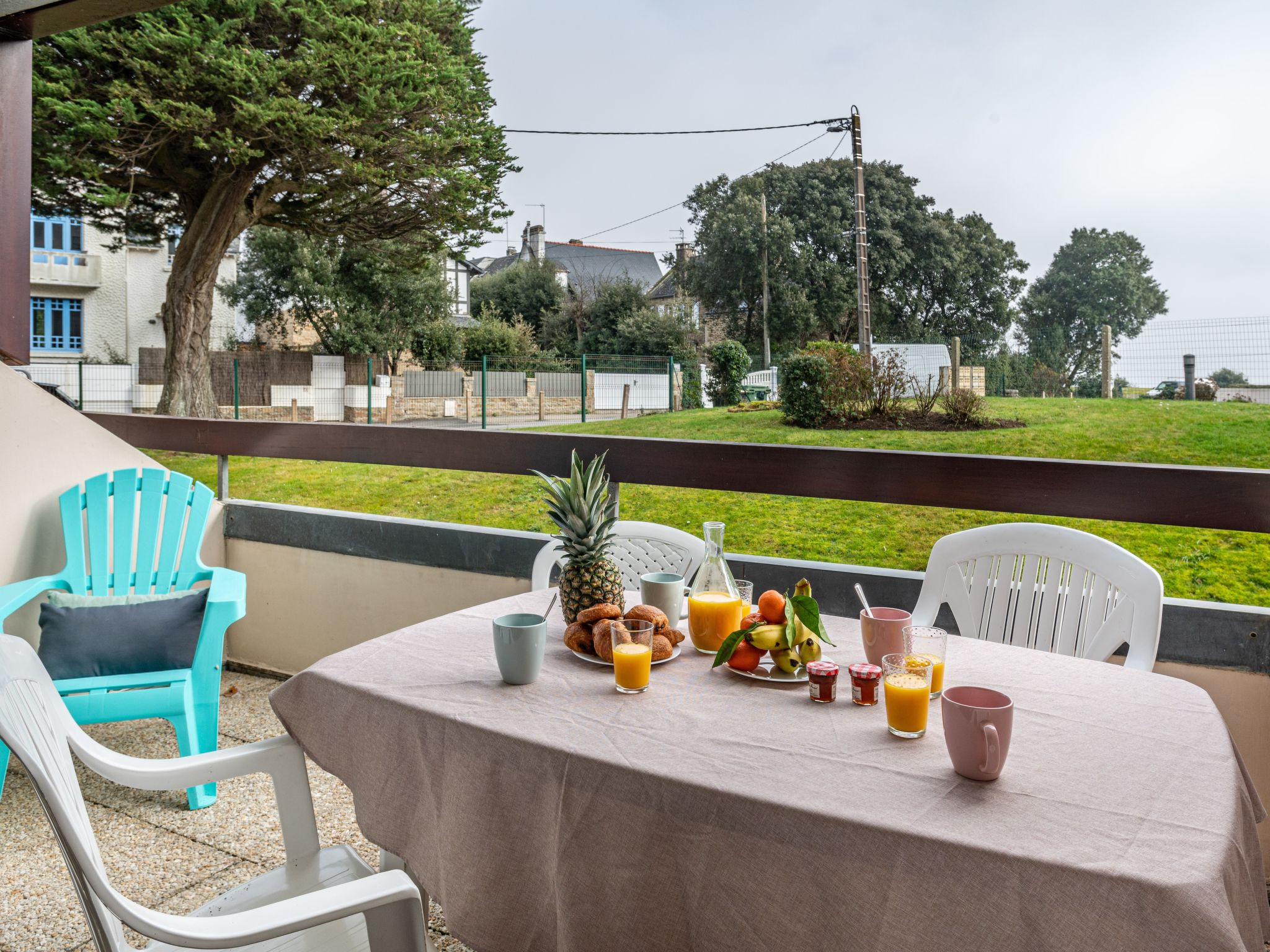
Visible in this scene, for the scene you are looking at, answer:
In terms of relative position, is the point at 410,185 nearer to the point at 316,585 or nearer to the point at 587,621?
the point at 316,585

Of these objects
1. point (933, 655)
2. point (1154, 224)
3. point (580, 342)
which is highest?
Answer: point (1154, 224)

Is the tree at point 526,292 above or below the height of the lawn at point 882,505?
above

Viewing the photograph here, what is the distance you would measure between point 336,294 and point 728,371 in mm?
8328

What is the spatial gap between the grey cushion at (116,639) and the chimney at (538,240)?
1087 inches

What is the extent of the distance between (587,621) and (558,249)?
100 ft

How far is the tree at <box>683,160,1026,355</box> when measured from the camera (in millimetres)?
23188

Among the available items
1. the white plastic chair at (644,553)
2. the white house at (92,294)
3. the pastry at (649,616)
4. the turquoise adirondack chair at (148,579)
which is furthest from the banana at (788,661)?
the white house at (92,294)

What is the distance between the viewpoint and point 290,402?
17.2 meters

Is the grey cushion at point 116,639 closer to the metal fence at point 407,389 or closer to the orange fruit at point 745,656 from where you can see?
the orange fruit at point 745,656

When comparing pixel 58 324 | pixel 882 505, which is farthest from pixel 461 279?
pixel 882 505

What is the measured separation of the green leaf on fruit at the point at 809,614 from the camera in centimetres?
137

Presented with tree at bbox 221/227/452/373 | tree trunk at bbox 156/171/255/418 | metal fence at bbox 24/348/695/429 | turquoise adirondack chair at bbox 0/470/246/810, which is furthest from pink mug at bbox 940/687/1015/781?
tree at bbox 221/227/452/373

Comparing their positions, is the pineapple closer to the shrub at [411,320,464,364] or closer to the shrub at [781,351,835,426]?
the shrub at [781,351,835,426]

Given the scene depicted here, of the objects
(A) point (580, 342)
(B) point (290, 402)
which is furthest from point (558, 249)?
(B) point (290, 402)
